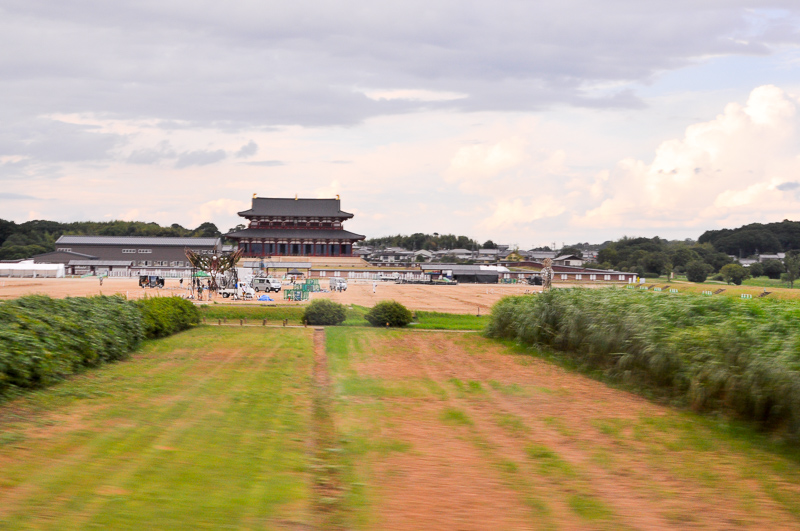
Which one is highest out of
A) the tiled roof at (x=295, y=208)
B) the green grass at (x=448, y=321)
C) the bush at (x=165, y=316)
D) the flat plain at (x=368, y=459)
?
the tiled roof at (x=295, y=208)

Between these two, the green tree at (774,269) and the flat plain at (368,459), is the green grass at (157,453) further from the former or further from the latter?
the green tree at (774,269)

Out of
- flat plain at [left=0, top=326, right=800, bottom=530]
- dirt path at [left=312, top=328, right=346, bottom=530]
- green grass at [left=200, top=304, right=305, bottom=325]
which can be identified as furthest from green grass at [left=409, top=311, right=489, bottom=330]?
dirt path at [left=312, top=328, right=346, bottom=530]

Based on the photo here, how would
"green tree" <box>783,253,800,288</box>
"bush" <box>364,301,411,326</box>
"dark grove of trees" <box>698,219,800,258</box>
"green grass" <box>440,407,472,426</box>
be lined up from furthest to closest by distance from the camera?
1. "dark grove of trees" <box>698,219,800,258</box>
2. "green tree" <box>783,253,800,288</box>
3. "bush" <box>364,301,411,326</box>
4. "green grass" <box>440,407,472,426</box>

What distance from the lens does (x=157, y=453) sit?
6.76m

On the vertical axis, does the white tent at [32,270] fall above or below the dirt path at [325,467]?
above

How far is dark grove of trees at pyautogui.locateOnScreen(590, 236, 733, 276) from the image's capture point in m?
81.4

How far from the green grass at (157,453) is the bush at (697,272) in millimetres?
71577

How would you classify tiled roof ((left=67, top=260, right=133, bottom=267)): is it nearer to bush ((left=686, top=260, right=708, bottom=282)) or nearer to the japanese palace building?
the japanese palace building

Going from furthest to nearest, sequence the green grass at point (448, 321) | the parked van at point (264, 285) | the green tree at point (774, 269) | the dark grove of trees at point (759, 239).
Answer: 1. the dark grove of trees at point (759, 239)
2. the green tree at point (774, 269)
3. the parked van at point (264, 285)
4. the green grass at point (448, 321)

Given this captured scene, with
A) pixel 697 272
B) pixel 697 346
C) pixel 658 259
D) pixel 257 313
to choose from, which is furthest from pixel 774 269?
pixel 697 346

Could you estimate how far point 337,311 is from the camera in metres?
27.4

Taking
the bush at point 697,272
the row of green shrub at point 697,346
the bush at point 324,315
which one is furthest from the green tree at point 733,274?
the row of green shrub at point 697,346

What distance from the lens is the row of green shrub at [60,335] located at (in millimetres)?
9445

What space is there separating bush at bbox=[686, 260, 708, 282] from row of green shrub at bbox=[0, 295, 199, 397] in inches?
2756
